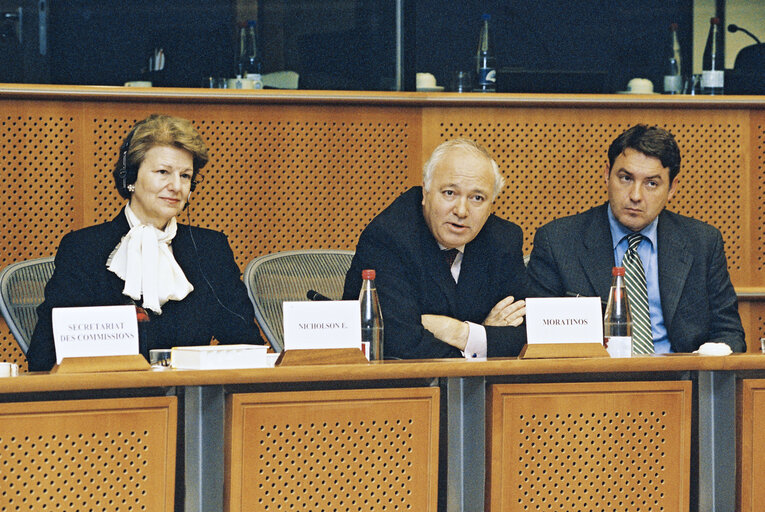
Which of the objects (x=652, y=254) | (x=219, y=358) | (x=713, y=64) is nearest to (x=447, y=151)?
(x=652, y=254)

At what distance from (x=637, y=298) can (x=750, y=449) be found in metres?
0.91

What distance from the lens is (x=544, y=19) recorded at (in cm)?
491

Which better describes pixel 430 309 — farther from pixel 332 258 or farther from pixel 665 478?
pixel 665 478

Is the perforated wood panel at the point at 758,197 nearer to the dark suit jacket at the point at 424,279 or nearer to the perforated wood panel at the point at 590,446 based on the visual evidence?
the dark suit jacket at the point at 424,279

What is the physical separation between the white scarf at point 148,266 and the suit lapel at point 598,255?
1.14 meters

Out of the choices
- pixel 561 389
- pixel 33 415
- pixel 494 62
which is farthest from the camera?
Result: pixel 494 62

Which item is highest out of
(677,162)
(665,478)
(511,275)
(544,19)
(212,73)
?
(544,19)

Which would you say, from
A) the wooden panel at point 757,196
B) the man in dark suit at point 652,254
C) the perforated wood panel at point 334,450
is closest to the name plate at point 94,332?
the perforated wood panel at point 334,450

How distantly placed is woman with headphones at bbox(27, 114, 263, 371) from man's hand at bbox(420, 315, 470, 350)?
52cm

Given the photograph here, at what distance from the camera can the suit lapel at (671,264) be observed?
2.80 meters

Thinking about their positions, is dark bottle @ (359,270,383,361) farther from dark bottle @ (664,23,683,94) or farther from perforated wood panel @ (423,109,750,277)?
dark bottle @ (664,23,683,94)

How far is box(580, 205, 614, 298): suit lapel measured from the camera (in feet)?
9.20

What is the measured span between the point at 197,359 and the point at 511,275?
1.20m

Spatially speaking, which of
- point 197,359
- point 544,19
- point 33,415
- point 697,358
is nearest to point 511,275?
point 697,358
